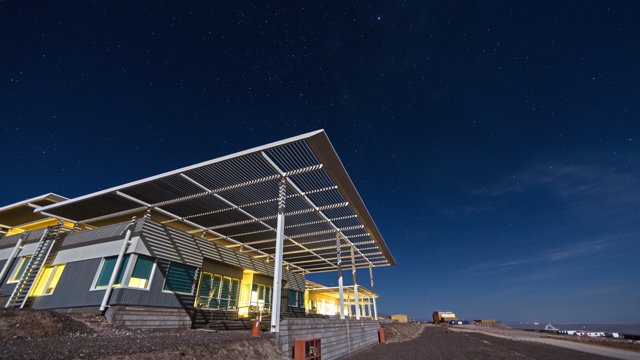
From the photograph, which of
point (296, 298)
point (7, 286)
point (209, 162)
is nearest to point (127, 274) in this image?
point (209, 162)

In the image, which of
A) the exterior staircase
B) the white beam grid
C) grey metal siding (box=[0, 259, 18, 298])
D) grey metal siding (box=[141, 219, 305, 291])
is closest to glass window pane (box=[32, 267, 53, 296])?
the exterior staircase

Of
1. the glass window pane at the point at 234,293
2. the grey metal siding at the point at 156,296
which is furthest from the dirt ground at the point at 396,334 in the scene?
the grey metal siding at the point at 156,296

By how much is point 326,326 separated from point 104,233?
12.6 m

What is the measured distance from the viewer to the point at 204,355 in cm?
634

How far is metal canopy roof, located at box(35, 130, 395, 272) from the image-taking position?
1045cm

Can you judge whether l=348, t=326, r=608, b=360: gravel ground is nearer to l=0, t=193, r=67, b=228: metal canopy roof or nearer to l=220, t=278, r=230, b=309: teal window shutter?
l=220, t=278, r=230, b=309: teal window shutter

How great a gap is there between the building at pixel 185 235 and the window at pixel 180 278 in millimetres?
53

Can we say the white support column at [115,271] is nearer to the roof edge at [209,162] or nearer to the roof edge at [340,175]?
the roof edge at [209,162]

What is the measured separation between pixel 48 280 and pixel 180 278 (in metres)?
7.41

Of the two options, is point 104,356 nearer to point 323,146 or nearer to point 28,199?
point 323,146

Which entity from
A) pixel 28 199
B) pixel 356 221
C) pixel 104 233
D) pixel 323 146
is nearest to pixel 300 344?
pixel 323 146

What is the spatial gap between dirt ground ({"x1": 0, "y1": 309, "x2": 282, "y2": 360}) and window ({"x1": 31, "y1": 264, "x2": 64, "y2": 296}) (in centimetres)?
565

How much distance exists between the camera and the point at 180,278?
14914 mm

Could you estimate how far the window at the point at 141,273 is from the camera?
42.0 ft
